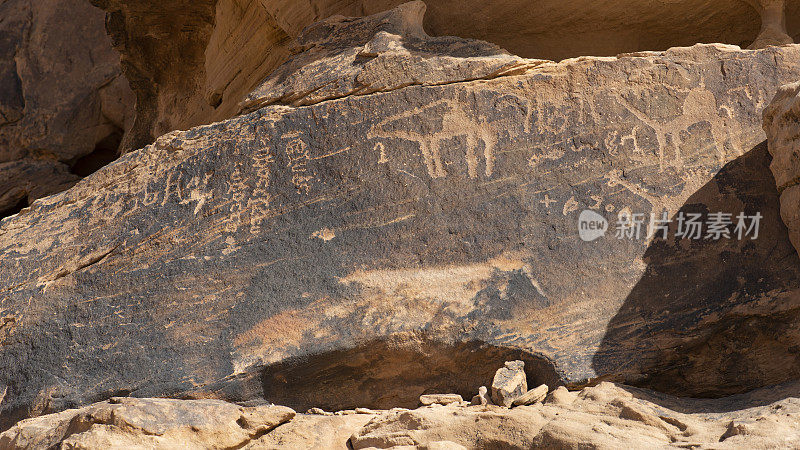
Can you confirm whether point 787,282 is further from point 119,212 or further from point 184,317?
point 119,212

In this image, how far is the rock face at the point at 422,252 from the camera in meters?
2.59

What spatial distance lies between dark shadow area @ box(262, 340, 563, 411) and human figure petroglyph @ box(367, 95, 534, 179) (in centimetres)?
68

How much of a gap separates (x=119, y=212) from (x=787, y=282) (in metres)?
2.47

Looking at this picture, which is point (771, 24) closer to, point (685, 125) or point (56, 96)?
point (685, 125)

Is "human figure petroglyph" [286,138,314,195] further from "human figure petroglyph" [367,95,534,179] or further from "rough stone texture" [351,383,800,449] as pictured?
"rough stone texture" [351,383,800,449]

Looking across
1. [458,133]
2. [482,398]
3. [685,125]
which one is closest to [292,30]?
[458,133]

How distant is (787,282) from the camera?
256 centimetres

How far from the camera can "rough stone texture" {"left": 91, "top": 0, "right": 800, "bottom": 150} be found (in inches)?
144

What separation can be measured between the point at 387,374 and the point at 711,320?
44.3 inches

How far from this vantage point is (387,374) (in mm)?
2664

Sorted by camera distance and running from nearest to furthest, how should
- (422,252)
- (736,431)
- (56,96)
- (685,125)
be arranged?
(736,431), (422,252), (685,125), (56,96)

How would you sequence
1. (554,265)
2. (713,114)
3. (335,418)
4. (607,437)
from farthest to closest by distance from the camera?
(713,114), (554,265), (335,418), (607,437)

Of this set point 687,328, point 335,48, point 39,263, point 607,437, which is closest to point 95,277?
point 39,263

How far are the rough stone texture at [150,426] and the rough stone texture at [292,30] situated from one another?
1782 mm
